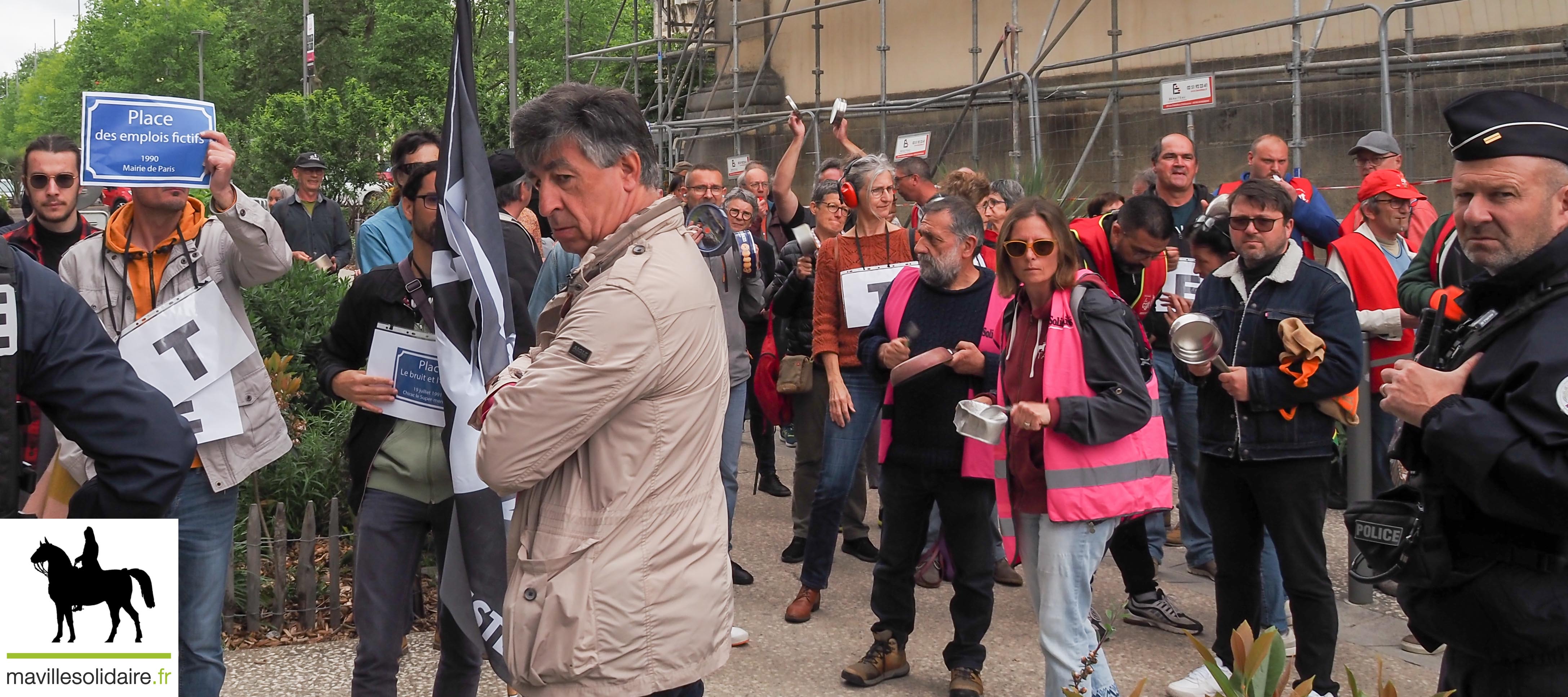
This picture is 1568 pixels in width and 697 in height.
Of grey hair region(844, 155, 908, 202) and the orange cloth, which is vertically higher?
grey hair region(844, 155, 908, 202)

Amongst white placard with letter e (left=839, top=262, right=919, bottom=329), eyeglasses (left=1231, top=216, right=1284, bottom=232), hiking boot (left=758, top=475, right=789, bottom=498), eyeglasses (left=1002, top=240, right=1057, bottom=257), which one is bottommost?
hiking boot (left=758, top=475, right=789, bottom=498)

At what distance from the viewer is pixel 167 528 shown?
9.23ft

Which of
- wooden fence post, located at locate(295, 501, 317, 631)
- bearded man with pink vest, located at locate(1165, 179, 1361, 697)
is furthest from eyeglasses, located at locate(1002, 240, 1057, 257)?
wooden fence post, located at locate(295, 501, 317, 631)

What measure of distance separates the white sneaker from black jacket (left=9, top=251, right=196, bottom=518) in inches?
149

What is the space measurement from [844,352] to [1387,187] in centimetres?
287

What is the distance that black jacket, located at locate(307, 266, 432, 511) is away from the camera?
404cm

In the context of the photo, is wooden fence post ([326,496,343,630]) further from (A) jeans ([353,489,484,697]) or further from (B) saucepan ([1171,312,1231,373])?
(B) saucepan ([1171,312,1231,373])

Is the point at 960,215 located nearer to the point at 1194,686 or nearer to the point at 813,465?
the point at 1194,686

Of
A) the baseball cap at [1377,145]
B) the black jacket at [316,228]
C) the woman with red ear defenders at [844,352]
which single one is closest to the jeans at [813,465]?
the woman with red ear defenders at [844,352]

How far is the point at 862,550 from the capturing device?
7.28 metres

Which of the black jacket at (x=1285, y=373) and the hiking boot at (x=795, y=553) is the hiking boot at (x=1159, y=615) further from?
the hiking boot at (x=795, y=553)

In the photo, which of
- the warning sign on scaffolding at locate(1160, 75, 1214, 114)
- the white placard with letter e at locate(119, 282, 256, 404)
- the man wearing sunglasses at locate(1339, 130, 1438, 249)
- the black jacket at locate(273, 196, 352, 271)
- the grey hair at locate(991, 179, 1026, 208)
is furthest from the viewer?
the black jacket at locate(273, 196, 352, 271)

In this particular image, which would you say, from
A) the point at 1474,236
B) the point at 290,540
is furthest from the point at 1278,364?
the point at 290,540

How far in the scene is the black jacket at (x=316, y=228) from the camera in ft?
36.7
